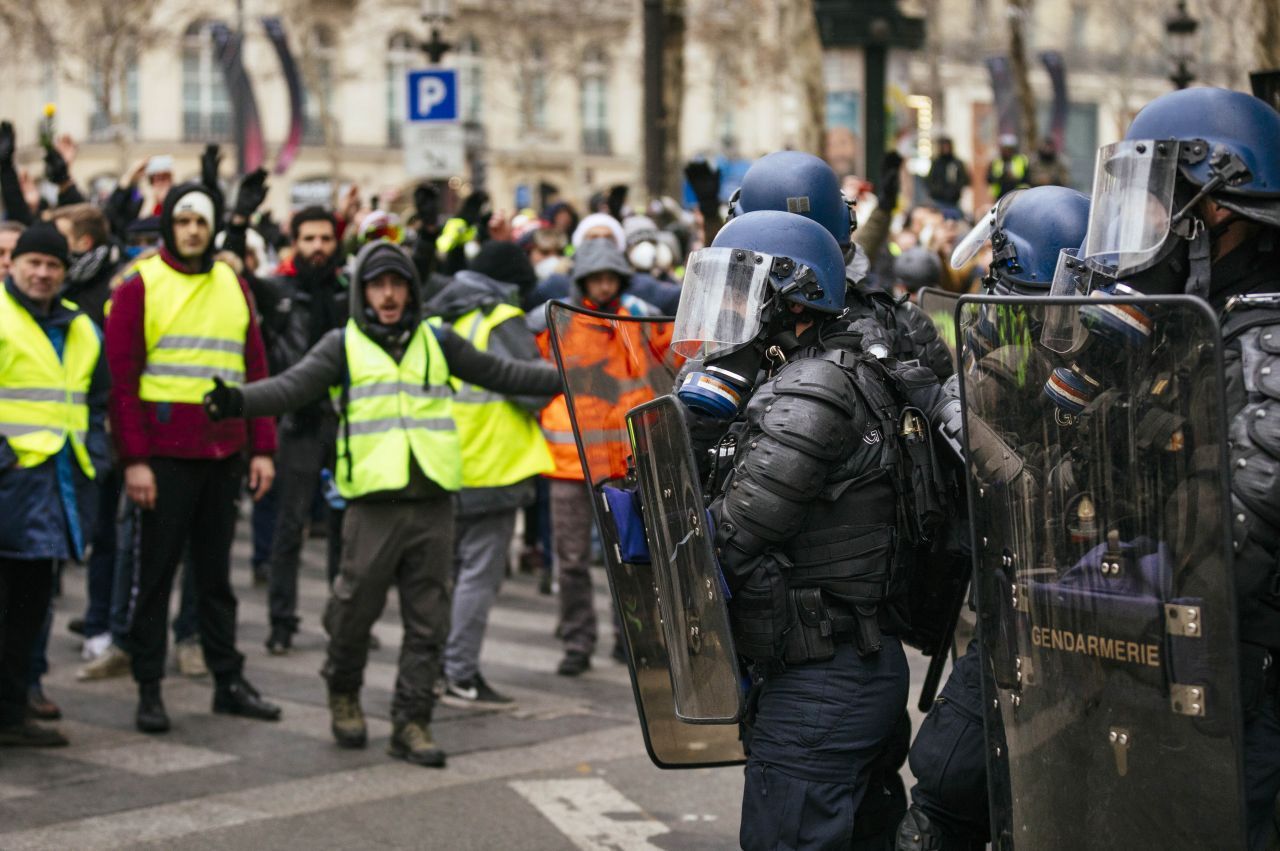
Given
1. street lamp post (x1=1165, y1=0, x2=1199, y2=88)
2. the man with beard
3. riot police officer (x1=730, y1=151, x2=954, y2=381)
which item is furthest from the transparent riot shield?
street lamp post (x1=1165, y1=0, x2=1199, y2=88)

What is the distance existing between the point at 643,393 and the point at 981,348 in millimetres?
1680

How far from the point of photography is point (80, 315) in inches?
274

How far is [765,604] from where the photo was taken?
405cm

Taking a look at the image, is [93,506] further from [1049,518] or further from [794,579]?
[1049,518]

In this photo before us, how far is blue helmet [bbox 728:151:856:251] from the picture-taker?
15.9 ft

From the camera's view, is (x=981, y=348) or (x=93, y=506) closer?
(x=981, y=348)

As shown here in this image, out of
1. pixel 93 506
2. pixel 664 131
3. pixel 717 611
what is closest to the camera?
pixel 717 611

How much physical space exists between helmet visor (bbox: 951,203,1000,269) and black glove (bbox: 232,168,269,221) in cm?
417

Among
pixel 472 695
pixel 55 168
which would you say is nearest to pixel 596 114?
pixel 55 168

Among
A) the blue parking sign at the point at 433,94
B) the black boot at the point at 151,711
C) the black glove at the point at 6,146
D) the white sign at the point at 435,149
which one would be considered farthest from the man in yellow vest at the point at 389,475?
the blue parking sign at the point at 433,94

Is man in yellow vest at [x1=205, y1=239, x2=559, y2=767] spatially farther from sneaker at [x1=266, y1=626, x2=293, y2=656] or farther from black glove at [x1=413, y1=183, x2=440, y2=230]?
sneaker at [x1=266, y1=626, x2=293, y2=656]

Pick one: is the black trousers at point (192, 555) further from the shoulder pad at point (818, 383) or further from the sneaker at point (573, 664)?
the shoulder pad at point (818, 383)


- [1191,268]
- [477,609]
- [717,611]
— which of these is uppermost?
[1191,268]

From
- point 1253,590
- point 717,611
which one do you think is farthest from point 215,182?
point 1253,590
